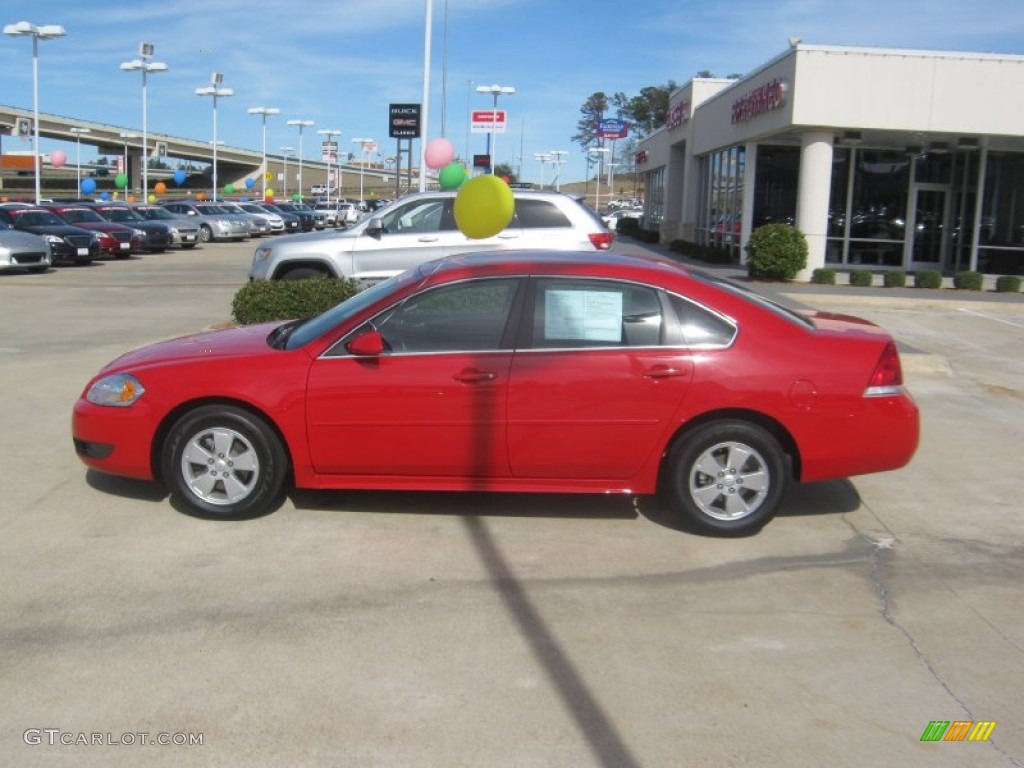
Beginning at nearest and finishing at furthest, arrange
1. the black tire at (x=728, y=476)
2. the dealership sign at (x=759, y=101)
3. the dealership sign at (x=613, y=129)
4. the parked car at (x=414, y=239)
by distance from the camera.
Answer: the black tire at (x=728, y=476) < the parked car at (x=414, y=239) < the dealership sign at (x=759, y=101) < the dealership sign at (x=613, y=129)

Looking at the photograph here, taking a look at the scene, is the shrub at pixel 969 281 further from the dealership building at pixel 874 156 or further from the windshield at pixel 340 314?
the windshield at pixel 340 314

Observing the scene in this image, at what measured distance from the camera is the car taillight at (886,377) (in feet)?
18.3

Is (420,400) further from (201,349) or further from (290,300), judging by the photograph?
(290,300)

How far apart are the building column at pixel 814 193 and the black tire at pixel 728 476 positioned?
18.7 metres

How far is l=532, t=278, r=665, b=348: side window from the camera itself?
5613 mm

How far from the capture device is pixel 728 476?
5594mm

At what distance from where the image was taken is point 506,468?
558cm

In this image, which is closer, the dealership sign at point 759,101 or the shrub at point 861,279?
the shrub at point 861,279

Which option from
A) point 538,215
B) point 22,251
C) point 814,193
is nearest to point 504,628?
point 538,215

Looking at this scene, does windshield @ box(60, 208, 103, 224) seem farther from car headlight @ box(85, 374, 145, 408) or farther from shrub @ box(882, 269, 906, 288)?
car headlight @ box(85, 374, 145, 408)

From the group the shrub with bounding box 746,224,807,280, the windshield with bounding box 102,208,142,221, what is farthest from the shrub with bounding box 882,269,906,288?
the windshield with bounding box 102,208,142,221

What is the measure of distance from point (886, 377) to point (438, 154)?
58.9 ft

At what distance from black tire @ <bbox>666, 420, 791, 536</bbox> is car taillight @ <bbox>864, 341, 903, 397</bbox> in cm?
63

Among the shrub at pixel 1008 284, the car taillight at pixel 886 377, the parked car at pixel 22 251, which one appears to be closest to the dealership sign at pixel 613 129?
the shrub at pixel 1008 284
